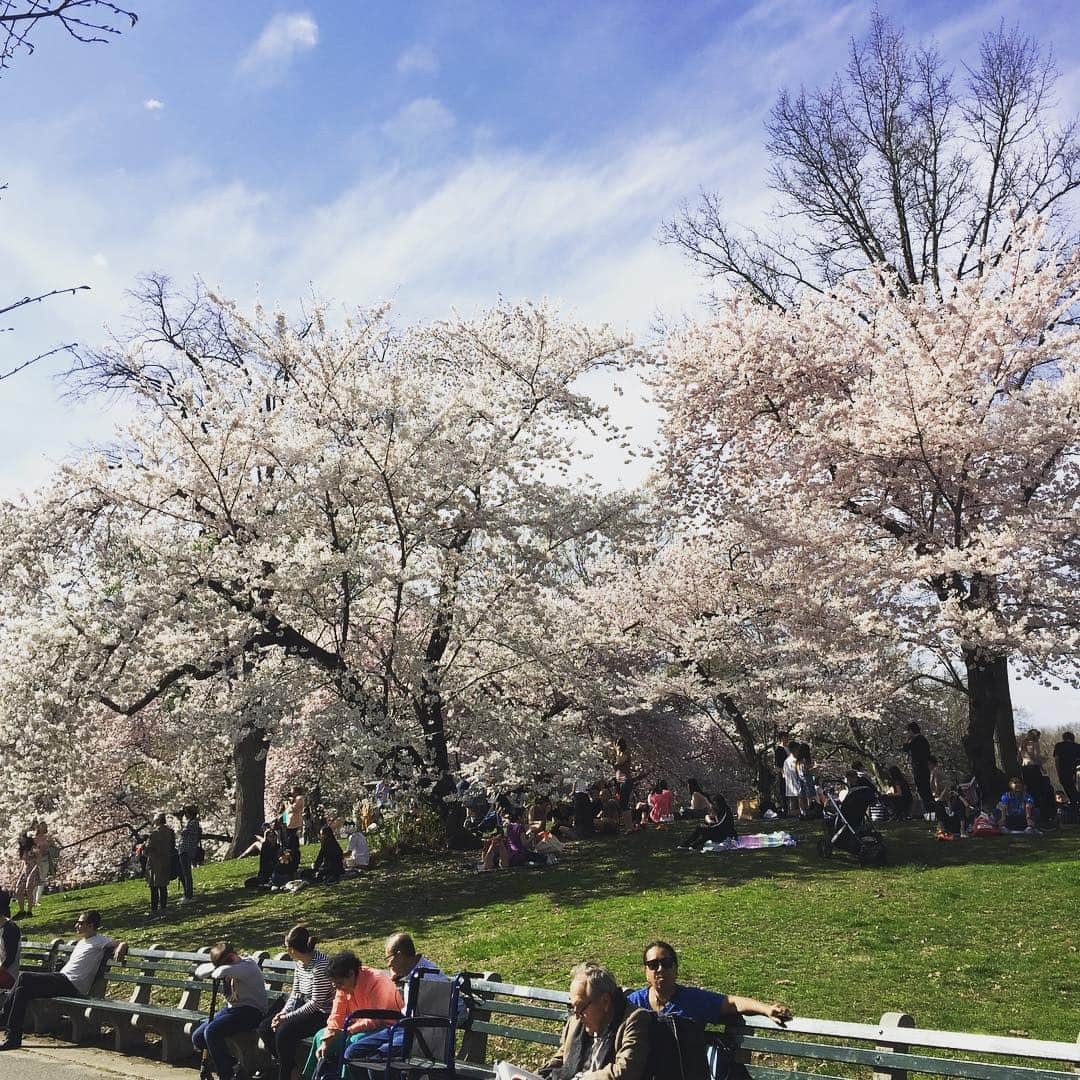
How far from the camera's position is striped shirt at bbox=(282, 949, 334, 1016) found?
756cm

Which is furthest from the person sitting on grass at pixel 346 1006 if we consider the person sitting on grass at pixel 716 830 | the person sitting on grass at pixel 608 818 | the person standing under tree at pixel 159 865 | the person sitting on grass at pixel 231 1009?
the person sitting on grass at pixel 608 818

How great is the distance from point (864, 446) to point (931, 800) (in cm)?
616

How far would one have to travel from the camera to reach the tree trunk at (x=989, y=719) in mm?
17016

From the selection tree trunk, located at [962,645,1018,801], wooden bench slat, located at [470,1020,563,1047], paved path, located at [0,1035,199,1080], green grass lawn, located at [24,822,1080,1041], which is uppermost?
tree trunk, located at [962,645,1018,801]

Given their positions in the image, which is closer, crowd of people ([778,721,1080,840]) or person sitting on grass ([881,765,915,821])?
crowd of people ([778,721,1080,840])

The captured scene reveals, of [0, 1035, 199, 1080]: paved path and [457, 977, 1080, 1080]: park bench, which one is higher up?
[457, 977, 1080, 1080]: park bench

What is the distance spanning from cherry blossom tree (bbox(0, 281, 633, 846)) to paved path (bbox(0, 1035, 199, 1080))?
6404mm

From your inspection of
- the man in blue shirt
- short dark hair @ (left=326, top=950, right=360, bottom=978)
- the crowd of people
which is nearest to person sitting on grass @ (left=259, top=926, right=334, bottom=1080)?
short dark hair @ (left=326, top=950, right=360, bottom=978)

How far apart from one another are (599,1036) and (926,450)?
550 inches

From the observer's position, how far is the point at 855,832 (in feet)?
44.5

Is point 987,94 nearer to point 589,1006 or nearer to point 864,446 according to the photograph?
point 864,446

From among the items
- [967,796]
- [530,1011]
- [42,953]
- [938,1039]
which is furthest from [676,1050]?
[967,796]

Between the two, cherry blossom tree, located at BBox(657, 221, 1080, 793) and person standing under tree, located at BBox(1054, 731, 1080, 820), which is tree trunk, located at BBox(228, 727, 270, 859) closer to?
cherry blossom tree, located at BBox(657, 221, 1080, 793)

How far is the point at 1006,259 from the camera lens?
19.0 metres
